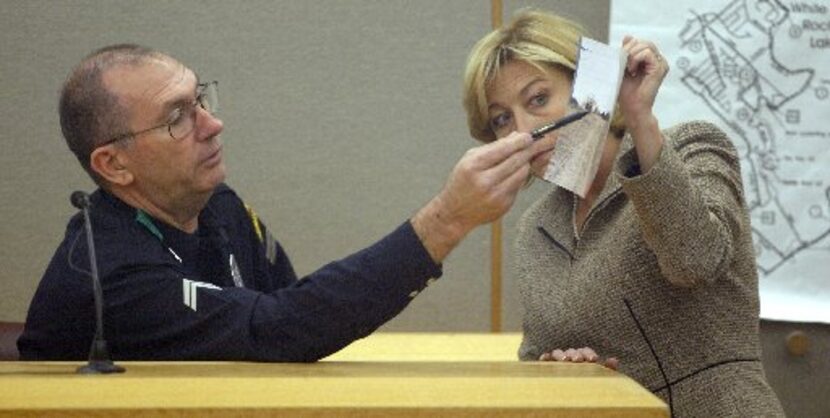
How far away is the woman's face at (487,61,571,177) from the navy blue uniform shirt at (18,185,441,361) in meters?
0.52

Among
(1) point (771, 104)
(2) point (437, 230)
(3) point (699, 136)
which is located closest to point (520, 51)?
(3) point (699, 136)

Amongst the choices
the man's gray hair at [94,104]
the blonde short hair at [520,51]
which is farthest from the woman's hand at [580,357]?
the man's gray hair at [94,104]

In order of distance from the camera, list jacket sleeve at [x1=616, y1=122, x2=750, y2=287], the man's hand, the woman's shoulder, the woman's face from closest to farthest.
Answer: the man's hand → jacket sleeve at [x1=616, y1=122, x2=750, y2=287] → the woman's shoulder → the woman's face

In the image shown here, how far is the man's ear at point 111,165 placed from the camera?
1823 millimetres

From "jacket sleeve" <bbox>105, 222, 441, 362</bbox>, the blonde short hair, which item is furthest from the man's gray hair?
the blonde short hair

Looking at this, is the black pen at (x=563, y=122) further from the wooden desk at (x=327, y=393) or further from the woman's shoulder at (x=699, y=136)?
the wooden desk at (x=327, y=393)

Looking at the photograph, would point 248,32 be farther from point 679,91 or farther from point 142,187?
point 142,187

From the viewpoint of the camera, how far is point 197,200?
6.06 ft

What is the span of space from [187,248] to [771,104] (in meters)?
1.73

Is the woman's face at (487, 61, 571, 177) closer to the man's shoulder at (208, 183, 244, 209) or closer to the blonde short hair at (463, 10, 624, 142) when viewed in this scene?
the blonde short hair at (463, 10, 624, 142)

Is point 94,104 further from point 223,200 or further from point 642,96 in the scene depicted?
point 642,96

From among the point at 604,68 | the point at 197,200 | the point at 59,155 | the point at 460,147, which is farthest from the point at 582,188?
the point at 59,155

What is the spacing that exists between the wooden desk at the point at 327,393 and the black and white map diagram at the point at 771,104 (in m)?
1.75

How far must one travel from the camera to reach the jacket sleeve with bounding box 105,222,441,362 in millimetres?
1479
